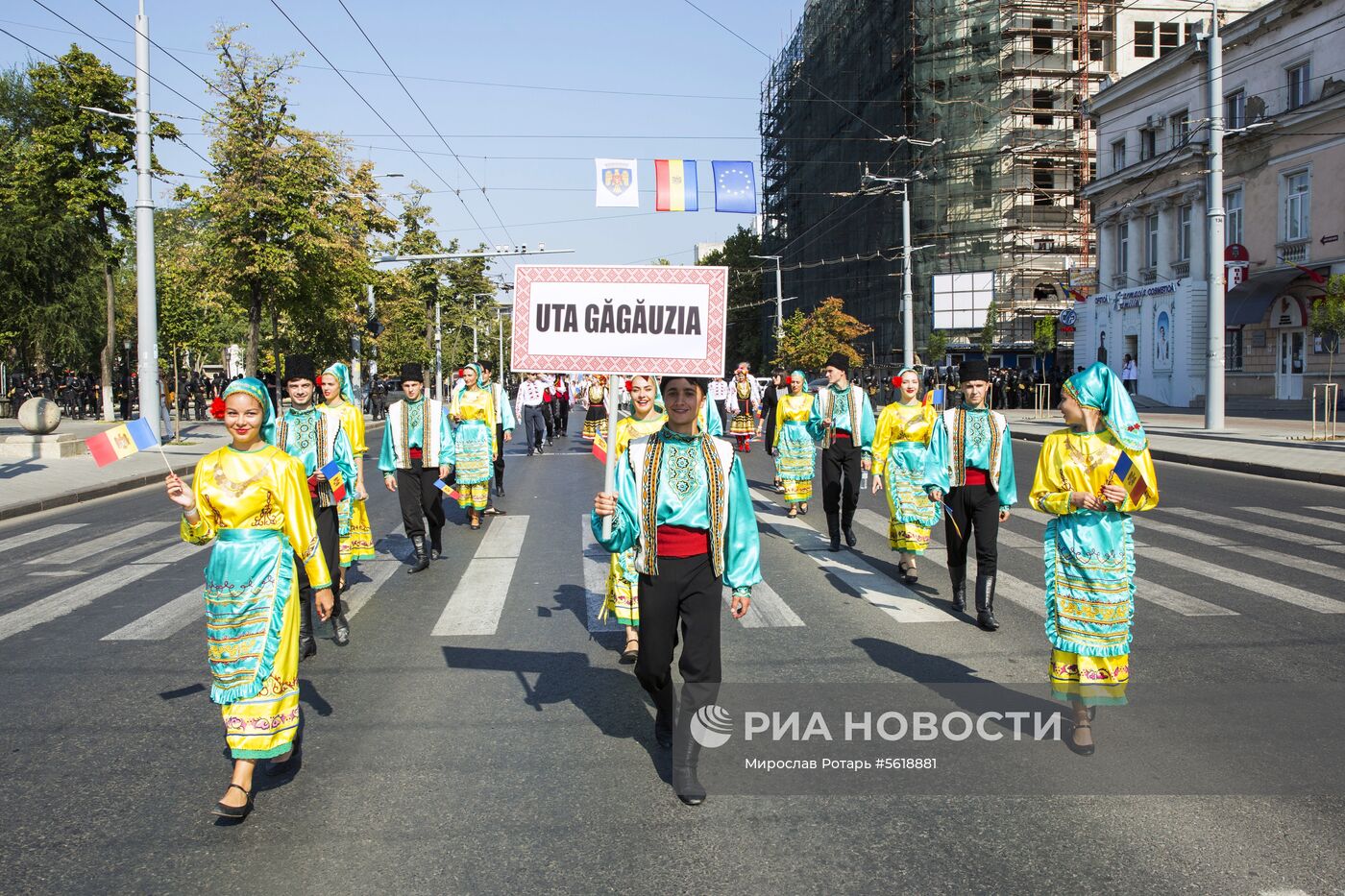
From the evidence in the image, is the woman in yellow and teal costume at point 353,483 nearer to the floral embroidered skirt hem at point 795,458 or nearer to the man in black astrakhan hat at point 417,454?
the man in black astrakhan hat at point 417,454

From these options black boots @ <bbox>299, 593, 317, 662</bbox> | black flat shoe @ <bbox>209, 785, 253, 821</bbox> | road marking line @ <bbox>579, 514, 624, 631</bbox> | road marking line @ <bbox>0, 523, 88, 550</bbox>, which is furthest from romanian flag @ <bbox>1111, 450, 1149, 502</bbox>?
road marking line @ <bbox>0, 523, 88, 550</bbox>

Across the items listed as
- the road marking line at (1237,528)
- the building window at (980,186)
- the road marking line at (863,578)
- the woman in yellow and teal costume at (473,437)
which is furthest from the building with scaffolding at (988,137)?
the woman in yellow and teal costume at (473,437)

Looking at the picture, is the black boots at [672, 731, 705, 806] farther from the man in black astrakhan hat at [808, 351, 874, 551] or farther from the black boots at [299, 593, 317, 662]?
the man in black astrakhan hat at [808, 351, 874, 551]

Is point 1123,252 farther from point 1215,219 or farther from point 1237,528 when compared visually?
point 1237,528

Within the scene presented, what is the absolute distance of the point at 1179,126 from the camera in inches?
1620

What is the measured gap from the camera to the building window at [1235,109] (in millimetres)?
36250

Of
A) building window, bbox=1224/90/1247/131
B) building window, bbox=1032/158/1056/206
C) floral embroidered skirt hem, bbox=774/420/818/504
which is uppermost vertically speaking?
building window, bbox=1032/158/1056/206

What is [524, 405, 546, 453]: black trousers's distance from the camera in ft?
83.7

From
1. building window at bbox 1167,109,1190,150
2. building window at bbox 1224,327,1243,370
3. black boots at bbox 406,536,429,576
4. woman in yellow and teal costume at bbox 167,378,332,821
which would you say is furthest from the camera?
building window at bbox 1167,109,1190,150

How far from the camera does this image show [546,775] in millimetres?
4781

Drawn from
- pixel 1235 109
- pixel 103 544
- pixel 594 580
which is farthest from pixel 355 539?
pixel 1235 109

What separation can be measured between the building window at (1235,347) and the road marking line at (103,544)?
111 ft

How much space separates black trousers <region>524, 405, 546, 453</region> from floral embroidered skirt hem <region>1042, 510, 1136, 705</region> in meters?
20.5

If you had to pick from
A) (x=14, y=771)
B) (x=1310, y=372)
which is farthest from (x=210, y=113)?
(x=1310, y=372)
